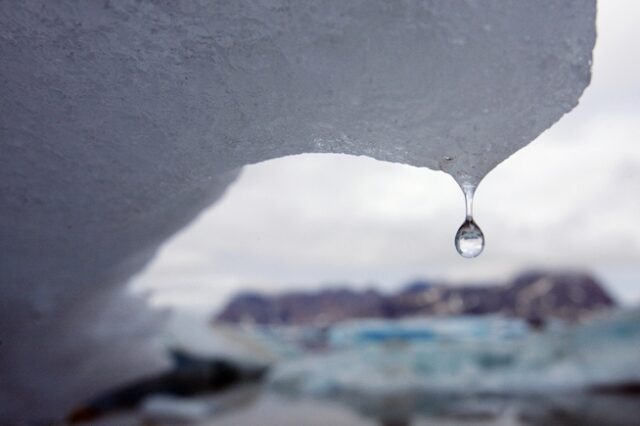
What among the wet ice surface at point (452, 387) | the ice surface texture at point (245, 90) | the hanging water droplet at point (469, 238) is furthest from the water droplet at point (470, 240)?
the wet ice surface at point (452, 387)

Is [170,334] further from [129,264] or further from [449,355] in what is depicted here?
[129,264]

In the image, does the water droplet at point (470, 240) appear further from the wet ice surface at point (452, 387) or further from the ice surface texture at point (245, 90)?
the wet ice surface at point (452, 387)

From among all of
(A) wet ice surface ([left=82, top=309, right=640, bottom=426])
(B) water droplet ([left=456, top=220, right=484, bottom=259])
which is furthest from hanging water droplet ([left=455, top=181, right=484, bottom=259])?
(A) wet ice surface ([left=82, top=309, right=640, bottom=426])

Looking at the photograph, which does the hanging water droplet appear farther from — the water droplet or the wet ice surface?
the wet ice surface

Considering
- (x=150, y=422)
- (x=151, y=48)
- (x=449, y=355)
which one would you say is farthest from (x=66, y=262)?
(x=449, y=355)

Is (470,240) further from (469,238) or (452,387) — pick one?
(452,387)

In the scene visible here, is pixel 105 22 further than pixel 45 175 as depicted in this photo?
No
